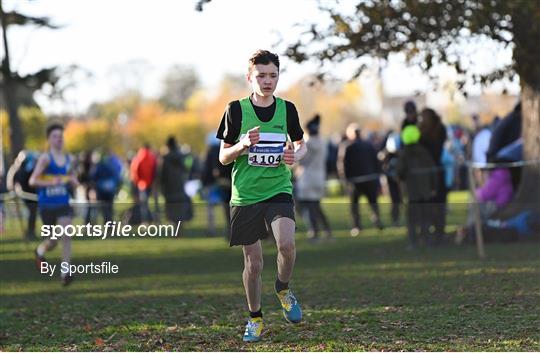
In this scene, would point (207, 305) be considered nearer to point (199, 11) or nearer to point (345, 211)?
point (199, 11)

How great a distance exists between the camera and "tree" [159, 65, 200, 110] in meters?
94.3

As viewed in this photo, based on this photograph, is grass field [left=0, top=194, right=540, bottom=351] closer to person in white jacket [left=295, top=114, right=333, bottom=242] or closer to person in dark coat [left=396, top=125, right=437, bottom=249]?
person in dark coat [left=396, top=125, right=437, bottom=249]

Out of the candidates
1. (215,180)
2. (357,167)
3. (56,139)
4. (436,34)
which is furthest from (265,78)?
(357,167)

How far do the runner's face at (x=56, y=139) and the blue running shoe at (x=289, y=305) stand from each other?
5.47 meters

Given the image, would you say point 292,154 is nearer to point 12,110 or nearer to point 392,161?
point 392,161

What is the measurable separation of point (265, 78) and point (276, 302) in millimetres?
3482

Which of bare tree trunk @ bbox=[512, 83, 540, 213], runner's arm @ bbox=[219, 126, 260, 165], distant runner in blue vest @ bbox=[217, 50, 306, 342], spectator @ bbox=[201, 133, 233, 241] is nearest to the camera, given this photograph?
runner's arm @ bbox=[219, 126, 260, 165]

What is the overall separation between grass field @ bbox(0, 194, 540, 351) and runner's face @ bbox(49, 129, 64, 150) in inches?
49.6

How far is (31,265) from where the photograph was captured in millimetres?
12195

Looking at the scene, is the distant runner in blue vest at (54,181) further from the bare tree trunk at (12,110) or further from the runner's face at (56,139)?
the bare tree trunk at (12,110)

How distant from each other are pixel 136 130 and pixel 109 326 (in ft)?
262

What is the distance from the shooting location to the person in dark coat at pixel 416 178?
15781 mm

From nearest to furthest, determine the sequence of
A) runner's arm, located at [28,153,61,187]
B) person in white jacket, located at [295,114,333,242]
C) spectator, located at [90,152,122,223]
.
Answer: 1. runner's arm, located at [28,153,61,187]
2. person in white jacket, located at [295,114,333,242]
3. spectator, located at [90,152,122,223]

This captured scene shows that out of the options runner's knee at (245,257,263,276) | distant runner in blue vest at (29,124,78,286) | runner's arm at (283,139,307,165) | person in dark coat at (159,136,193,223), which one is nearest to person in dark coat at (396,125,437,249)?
distant runner in blue vest at (29,124,78,286)
